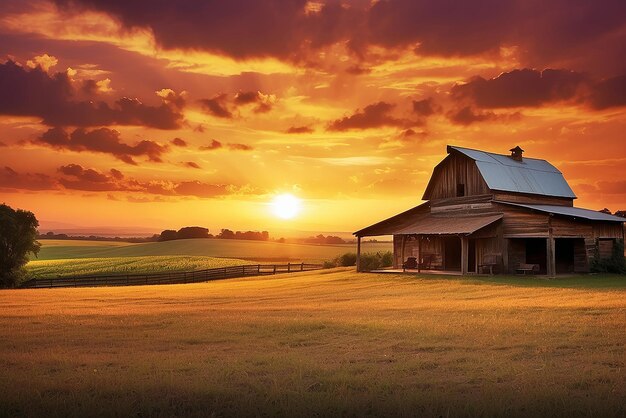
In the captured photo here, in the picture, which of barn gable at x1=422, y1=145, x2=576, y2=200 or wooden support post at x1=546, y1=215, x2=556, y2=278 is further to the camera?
barn gable at x1=422, y1=145, x2=576, y2=200

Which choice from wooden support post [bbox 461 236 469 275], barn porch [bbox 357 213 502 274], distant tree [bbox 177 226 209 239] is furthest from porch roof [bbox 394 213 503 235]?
distant tree [bbox 177 226 209 239]

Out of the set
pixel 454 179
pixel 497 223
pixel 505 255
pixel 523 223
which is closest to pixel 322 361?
pixel 505 255

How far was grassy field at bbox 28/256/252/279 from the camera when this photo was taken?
260 ft

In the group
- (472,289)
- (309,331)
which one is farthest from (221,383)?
(472,289)

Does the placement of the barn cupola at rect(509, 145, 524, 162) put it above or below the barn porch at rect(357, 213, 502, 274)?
above

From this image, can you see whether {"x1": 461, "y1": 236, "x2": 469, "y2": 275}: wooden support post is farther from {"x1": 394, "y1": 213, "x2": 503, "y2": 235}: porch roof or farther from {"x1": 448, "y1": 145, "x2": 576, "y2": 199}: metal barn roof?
{"x1": 448, "y1": 145, "x2": 576, "y2": 199}: metal barn roof

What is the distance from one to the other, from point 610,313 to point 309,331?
38.5ft

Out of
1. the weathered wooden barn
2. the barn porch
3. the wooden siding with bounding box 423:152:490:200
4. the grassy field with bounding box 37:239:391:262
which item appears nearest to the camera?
the weathered wooden barn

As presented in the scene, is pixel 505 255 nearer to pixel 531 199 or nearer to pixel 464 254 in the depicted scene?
pixel 464 254

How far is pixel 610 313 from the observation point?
2266cm

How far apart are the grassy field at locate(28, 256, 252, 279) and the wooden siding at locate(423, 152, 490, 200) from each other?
127 feet

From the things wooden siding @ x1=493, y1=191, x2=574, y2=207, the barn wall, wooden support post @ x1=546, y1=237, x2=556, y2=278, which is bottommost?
wooden support post @ x1=546, y1=237, x2=556, y2=278

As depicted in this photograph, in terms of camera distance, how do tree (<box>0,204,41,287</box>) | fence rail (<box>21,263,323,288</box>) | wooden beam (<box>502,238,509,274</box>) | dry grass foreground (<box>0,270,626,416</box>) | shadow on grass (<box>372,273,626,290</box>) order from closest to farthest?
dry grass foreground (<box>0,270,626,416</box>), shadow on grass (<box>372,273,626,290</box>), wooden beam (<box>502,238,509,274</box>), fence rail (<box>21,263,323,288</box>), tree (<box>0,204,41,287</box>)

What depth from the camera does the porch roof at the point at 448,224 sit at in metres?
45.3
